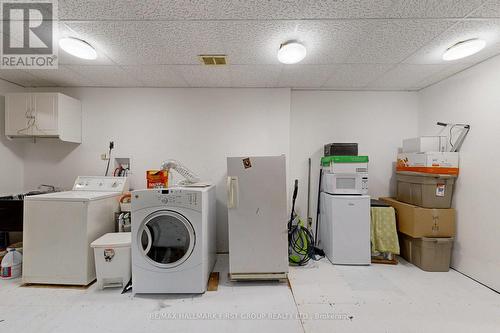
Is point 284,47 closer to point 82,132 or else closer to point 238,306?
point 238,306

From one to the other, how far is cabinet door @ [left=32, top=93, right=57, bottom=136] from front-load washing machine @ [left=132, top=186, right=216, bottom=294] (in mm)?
1695

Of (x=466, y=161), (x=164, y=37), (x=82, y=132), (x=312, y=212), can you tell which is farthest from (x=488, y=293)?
(x=82, y=132)

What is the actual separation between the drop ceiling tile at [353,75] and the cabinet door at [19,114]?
3741 millimetres

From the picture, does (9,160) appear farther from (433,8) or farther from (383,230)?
(383,230)

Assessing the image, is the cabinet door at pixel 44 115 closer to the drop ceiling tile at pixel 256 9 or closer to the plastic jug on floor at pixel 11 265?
the plastic jug on floor at pixel 11 265

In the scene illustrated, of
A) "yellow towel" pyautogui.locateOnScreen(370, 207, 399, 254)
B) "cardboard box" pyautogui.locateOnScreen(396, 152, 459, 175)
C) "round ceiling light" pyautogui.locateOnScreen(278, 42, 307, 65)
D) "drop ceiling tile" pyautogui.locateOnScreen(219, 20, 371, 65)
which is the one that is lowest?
"yellow towel" pyautogui.locateOnScreen(370, 207, 399, 254)

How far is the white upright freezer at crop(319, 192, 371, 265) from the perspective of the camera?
2699mm

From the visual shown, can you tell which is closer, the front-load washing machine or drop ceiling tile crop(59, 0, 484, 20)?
drop ceiling tile crop(59, 0, 484, 20)

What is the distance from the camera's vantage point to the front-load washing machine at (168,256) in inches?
81.2

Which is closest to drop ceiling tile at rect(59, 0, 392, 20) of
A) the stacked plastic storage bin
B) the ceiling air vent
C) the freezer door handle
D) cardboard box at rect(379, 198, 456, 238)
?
the ceiling air vent

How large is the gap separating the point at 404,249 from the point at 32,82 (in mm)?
5462

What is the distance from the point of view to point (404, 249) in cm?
290

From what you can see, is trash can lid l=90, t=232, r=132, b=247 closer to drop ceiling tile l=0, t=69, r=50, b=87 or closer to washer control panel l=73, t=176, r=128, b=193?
washer control panel l=73, t=176, r=128, b=193

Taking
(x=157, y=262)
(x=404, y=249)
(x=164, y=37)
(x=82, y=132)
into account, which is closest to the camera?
(x=164, y=37)
